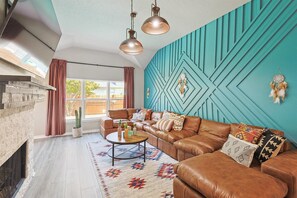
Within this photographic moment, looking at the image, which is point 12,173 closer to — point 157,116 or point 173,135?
point 173,135

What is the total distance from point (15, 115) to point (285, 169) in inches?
118

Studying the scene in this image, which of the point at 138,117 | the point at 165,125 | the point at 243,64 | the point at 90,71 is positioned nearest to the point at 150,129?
the point at 165,125

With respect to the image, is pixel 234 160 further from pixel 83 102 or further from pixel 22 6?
pixel 83 102

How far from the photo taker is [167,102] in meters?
4.91

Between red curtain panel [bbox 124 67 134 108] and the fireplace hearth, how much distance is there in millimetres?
3826

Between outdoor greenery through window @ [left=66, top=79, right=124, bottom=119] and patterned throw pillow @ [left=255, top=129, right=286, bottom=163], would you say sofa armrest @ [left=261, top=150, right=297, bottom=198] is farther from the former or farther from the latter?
outdoor greenery through window @ [left=66, top=79, right=124, bottom=119]

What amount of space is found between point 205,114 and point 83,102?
4051mm

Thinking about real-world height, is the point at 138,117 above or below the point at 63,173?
above

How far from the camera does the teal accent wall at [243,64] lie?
2213mm

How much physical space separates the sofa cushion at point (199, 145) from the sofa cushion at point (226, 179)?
0.54 m

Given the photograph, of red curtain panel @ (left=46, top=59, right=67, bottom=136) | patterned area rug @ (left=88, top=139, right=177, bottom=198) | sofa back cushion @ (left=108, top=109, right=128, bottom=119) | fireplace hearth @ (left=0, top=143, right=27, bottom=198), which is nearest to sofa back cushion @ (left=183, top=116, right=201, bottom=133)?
patterned area rug @ (left=88, top=139, right=177, bottom=198)

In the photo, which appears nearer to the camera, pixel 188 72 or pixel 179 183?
pixel 179 183

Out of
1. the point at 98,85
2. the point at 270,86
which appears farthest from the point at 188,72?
the point at 98,85

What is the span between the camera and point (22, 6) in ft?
4.02
